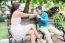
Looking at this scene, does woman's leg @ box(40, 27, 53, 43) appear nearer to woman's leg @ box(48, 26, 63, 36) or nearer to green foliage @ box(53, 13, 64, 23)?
woman's leg @ box(48, 26, 63, 36)

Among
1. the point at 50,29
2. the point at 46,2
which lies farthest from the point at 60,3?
the point at 50,29

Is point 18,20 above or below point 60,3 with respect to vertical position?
below

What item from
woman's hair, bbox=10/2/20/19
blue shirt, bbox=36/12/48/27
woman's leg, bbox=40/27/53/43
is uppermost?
woman's hair, bbox=10/2/20/19

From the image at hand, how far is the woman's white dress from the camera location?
2.63 metres

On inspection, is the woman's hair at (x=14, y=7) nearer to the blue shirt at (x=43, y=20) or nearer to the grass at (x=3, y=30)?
the grass at (x=3, y=30)

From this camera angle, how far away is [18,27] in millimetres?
2654

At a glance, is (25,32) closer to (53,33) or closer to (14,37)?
(14,37)

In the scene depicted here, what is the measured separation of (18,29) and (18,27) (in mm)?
25

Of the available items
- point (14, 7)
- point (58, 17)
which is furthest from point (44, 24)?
point (14, 7)

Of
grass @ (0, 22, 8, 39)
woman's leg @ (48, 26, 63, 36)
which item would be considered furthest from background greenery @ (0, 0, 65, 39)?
woman's leg @ (48, 26, 63, 36)

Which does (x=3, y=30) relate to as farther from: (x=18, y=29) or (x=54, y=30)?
(x=54, y=30)

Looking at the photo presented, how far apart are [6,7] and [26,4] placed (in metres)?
0.25

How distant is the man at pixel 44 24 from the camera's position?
8.80ft

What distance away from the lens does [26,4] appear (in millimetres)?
2680
